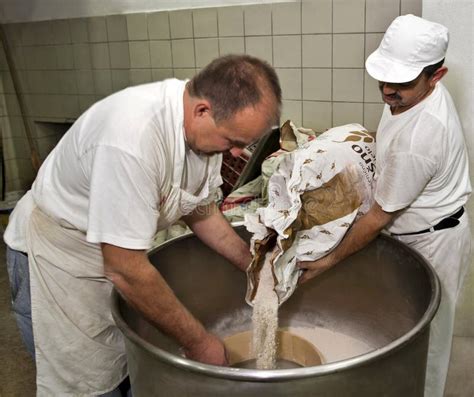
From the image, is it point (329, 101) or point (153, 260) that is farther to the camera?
point (329, 101)

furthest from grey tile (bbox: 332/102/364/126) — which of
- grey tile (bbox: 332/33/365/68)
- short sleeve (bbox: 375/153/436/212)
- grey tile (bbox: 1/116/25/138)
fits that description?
grey tile (bbox: 1/116/25/138)

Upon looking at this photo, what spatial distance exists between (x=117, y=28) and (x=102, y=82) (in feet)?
1.24

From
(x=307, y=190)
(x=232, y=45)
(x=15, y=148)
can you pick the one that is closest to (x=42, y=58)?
(x=15, y=148)

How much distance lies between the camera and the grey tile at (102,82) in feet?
11.3

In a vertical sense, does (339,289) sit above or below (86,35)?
below

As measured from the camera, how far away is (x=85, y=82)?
3.56 meters

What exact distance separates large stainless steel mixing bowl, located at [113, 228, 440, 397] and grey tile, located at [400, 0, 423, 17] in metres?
1.30

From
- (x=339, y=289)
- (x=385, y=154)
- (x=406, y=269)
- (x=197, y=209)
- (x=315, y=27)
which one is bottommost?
(x=339, y=289)

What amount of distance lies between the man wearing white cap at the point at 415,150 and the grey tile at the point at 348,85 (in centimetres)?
96

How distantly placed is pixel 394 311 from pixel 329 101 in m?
1.46

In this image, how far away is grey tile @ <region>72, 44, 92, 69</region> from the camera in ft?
11.4

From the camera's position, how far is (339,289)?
1.65 metres

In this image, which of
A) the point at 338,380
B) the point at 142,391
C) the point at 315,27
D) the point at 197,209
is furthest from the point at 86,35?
the point at 338,380

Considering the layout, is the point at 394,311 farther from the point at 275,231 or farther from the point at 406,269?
the point at 275,231
